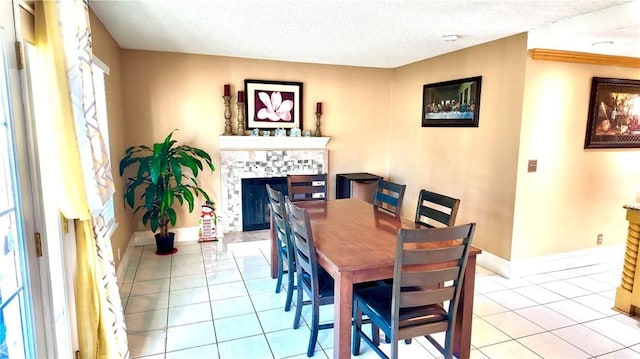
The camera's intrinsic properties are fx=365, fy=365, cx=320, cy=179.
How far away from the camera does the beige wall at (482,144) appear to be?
139 inches

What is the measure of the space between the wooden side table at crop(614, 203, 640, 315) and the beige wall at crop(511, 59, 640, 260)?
0.77 metres

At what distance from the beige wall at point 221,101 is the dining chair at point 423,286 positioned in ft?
11.2

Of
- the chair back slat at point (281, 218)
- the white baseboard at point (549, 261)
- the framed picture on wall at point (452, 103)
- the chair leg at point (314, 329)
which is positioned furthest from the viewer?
the framed picture on wall at point (452, 103)

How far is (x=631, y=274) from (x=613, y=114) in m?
1.80

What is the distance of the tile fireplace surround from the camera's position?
15.7 ft

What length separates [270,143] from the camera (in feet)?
16.2

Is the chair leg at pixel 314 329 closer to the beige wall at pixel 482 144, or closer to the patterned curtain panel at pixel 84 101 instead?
the patterned curtain panel at pixel 84 101

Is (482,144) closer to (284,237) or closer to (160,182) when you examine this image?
(284,237)

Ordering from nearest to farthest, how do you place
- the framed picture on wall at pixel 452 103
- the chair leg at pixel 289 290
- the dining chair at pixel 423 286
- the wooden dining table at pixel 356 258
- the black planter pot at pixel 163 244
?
the dining chair at pixel 423 286, the wooden dining table at pixel 356 258, the chair leg at pixel 289 290, the framed picture on wall at pixel 452 103, the black planter pot at pixel 163 244

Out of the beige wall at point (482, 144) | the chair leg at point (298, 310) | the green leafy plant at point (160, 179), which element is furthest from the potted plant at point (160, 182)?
the beige wall at point (482, 144)

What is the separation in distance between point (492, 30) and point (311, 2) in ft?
5.76

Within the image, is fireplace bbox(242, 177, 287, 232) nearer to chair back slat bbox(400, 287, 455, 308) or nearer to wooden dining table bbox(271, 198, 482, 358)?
wooden dining table bbox(271, 198, 482, 358)

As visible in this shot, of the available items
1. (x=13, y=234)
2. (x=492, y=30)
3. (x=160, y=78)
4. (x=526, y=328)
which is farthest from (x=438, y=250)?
(x=160, y=78)

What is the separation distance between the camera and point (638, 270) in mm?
2898
